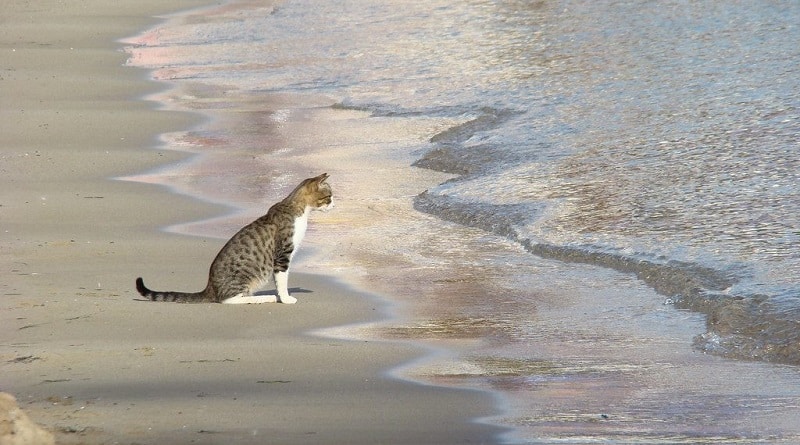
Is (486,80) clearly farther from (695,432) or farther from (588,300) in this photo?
(695,432)

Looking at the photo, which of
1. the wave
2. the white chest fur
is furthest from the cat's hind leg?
the wave

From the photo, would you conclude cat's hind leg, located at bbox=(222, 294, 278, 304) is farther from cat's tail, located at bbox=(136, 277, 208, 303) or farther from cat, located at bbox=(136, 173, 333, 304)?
cat's tail, located at bbox=(136, 277, 208, 303)

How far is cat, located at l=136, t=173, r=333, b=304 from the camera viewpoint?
6.94 meters

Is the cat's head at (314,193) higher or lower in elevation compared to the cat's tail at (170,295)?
higher

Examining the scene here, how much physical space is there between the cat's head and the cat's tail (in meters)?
0.94

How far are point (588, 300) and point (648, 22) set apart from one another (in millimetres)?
10624

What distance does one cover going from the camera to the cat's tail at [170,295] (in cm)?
663

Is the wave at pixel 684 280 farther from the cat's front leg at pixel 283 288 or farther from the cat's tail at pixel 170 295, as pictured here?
the cat's tail at pixel 170 295

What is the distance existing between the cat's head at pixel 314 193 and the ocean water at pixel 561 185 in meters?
0.42

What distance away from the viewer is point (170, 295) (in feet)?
22.2

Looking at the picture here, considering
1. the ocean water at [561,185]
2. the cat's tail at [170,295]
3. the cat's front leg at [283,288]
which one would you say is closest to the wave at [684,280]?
the ocean water at [561,185]

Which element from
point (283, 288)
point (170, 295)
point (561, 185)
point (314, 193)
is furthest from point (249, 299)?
point (561, 185)

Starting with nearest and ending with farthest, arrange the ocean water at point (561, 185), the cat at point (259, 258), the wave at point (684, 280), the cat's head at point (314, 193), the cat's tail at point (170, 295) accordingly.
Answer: the ocean water at point (561, 185)
the wave at point (684, 280)
the cat's tail at point (170, 295)
the cat at point (259, 258)
the cat's head at point (314, 193)

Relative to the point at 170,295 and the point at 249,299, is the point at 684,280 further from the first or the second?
the point at 170,295
